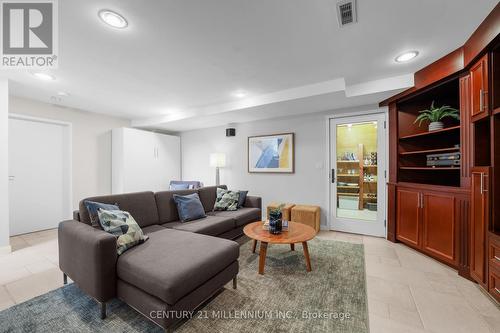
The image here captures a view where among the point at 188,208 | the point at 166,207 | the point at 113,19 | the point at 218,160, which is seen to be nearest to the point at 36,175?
A: the point at 166,207

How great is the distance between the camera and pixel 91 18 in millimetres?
1694

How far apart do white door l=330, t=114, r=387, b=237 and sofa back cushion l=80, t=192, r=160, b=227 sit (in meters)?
2.97

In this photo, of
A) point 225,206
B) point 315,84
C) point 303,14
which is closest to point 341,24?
point 303,14

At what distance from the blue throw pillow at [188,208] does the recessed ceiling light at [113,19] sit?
2.04m

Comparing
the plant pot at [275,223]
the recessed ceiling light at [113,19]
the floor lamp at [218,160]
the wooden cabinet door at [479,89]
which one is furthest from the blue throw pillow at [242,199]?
the wooden cabinet door at [479,89]

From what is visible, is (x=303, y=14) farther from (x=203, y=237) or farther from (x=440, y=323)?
(x=440, y=323)

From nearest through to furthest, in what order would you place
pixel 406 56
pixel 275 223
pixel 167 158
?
pixel 406 56, pixel 275 223, pixel 167 158

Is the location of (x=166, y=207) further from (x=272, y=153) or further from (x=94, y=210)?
(x=272, y=153)

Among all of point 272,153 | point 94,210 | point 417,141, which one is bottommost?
point 94,210

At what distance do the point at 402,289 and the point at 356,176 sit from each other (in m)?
2.14

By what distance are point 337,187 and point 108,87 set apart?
13.5 ft

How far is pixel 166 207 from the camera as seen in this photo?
288 cm

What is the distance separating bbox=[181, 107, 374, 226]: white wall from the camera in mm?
3920

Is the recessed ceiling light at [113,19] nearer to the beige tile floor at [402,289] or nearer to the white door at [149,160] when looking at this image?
the beige tile floor at [402,289]
